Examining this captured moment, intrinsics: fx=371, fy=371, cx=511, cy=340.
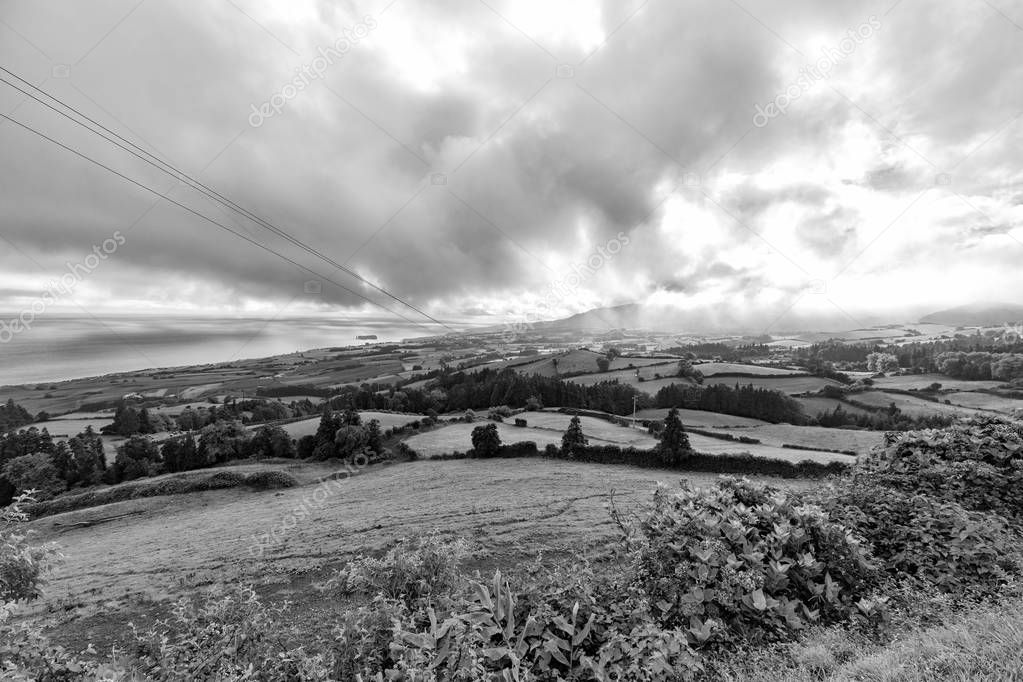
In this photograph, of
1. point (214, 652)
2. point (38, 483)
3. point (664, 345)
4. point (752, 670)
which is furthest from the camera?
point (664, 345)

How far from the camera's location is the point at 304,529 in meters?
16.0

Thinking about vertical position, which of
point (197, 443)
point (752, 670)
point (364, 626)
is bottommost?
point (197, 443)

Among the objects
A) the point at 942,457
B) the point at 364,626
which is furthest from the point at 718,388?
the point at 364,626

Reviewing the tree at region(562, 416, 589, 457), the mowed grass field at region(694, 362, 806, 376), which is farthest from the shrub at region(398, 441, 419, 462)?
the mowed grass field at region(694, 362, 806, 376)

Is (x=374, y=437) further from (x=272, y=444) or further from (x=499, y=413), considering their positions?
(x=499, y=413)

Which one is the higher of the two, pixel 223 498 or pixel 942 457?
pixel 942 457

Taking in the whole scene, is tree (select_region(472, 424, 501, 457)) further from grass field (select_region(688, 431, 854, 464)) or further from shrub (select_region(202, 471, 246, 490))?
shrub (select_region(202, 471, 246, 490))

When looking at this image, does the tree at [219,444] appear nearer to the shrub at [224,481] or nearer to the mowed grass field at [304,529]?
the shrub at [224,481]

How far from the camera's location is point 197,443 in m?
Result: 35.1

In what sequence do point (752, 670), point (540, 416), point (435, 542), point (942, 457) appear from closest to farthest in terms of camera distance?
point (752, 670), point (435, 542), point (942, 457), point (540, 416)

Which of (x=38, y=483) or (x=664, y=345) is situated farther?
(x=664, y=345)

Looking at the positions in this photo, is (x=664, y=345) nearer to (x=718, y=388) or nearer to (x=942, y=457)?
(x=718, y=388)

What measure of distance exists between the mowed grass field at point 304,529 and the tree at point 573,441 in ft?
5.17

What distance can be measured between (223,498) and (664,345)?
184 ft
